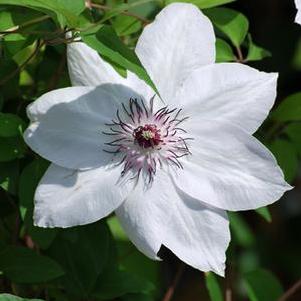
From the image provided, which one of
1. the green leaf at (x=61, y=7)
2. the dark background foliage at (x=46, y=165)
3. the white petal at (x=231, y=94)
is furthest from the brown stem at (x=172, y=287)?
the green leaf at (x=61, y=7)

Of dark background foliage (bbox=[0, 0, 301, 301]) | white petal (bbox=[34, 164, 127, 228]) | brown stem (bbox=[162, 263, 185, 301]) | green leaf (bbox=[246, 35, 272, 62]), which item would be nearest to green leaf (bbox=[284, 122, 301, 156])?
dark background foliage (bbox=[0, 0, 301, 301])

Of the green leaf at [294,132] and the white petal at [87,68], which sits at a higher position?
the white petal at [87,68]

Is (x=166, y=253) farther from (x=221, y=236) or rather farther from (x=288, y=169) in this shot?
(x=221, y=236)

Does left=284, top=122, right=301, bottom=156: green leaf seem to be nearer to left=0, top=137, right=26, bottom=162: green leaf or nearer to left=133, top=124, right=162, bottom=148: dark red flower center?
left=133, top=124, right=162, bottom=148: dark red flower center

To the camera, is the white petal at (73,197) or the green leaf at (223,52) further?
the green leaf at (223,52)

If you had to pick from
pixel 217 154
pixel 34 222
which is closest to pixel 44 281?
pixel 34 222

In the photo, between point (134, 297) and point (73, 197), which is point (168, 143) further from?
point (134, 297)

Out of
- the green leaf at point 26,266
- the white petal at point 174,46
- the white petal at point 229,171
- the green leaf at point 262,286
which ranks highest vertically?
the white petal at point 174,46

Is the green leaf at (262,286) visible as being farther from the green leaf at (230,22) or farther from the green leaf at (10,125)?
the green leaf at (10,125)
